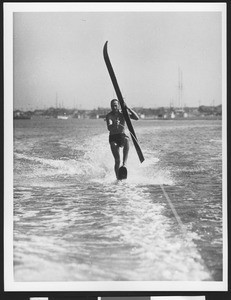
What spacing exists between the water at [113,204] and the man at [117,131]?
0.09 feet

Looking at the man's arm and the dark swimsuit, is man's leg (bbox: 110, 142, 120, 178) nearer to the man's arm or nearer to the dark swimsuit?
the dark swimsuit

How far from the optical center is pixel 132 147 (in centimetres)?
219

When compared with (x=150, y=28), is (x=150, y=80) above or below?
below

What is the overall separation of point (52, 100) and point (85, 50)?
29 cm

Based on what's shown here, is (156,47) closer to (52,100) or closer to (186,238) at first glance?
(52,100)

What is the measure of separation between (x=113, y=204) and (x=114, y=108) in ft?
1.51

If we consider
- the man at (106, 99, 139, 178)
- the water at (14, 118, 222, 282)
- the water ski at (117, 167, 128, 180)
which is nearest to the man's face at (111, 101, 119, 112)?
the man at (106, 99, 139, 178)

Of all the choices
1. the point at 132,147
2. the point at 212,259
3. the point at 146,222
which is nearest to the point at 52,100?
the point at 132,147

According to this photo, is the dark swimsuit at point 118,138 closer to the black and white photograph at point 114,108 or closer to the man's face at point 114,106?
the black and white photograph at point 114,108

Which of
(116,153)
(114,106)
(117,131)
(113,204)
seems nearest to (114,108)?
(114,106)

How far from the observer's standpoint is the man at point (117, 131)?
2.18 meters

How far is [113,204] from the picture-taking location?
84.7 inches

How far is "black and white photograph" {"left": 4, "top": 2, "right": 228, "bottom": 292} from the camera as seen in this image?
2166mm

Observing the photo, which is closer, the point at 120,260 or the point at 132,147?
the point at 120,260
